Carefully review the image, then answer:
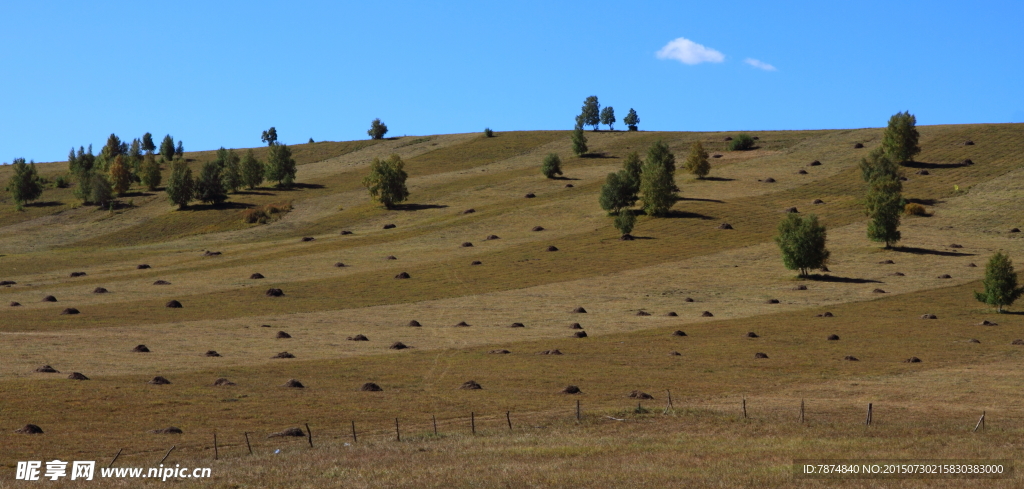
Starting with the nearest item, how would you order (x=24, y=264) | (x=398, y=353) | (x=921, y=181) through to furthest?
(x=398, y=353) → (x=24, y=264) → (x=921, y=181)

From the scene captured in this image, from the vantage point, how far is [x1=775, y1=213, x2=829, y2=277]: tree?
96.6 metres

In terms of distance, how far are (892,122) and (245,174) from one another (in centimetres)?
11324

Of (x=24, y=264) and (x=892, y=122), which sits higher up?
(x=892, y=122)

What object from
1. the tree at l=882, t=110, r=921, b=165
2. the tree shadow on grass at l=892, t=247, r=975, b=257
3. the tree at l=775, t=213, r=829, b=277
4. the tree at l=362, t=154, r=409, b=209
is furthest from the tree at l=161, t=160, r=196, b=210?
the tree at l=882, t=110, r=921, b=165

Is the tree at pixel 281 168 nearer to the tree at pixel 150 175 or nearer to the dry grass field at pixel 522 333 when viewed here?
the dry grass field at pixel 522 333

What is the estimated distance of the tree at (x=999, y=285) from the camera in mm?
79000

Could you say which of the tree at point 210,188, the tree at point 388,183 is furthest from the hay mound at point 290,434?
the tree at point 210,188

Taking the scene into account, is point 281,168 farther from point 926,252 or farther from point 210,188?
point 926,252

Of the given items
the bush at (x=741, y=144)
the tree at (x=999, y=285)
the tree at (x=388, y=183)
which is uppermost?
the bush at (x=741, y=144)

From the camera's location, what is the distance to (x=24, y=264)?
109375 mm

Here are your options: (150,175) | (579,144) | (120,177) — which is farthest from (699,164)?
(120,177)

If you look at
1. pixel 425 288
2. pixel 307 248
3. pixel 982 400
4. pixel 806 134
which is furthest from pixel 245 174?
pixel 982 400

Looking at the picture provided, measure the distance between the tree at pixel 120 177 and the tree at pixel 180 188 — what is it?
21.3 m

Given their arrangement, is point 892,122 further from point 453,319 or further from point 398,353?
point 398,353
